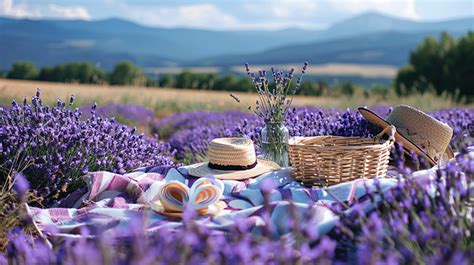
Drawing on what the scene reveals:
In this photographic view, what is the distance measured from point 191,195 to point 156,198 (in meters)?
0.45

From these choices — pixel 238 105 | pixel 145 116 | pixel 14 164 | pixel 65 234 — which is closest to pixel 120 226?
pixel 65 234

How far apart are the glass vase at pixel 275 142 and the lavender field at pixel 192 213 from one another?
1.77 ft

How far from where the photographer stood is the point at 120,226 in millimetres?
2904

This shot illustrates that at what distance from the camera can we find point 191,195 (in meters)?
2.99

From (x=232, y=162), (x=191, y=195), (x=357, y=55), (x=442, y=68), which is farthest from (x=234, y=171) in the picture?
(x=357, y=55)

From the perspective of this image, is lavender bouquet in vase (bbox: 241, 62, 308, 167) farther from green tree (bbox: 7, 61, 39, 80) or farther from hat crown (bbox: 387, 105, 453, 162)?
green tree (bbox: 7, 61, 39, 80)

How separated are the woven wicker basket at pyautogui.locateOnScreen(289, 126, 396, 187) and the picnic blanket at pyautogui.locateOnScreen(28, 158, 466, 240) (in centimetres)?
Answer: 11

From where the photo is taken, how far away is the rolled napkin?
3016 millimetres

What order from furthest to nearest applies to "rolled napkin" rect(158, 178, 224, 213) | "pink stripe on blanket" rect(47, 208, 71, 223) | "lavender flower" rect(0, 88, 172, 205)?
"lavender flower" rect(0, 88, 172, 205)
"pink stripe on blanket" rect(47, 208, 71, 223)
"rolled napkin" rect(158, 178, 224, 213)

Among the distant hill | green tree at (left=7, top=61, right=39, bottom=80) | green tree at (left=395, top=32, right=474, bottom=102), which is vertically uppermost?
green tree at (left=395, top=32, right=474, bottom=102)

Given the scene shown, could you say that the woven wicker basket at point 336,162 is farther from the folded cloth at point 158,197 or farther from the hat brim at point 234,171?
the hat brim at point 234,171

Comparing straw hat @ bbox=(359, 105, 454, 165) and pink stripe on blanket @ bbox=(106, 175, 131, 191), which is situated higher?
straw hat @ bbox=(359, 105, 454, 165)

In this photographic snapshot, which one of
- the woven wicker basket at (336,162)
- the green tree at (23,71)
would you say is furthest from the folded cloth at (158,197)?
the green tree at (23,71)

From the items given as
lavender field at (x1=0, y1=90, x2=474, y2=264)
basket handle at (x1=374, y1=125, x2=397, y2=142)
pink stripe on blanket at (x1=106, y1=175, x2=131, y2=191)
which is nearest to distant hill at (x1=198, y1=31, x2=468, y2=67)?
lavender field at (x1=0, y1=90, x2=474, y2=264)
